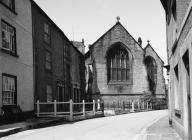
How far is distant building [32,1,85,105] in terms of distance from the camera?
2072cm

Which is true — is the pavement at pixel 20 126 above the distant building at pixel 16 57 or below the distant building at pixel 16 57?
below

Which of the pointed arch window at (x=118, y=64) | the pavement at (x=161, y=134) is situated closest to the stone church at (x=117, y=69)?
the pointed arch window at (x=118, y=64)

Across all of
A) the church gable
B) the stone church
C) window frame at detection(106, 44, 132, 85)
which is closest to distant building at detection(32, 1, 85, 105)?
the stone church

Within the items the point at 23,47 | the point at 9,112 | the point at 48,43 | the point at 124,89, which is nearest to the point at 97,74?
the point at 124,89

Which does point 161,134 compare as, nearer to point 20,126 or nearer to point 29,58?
point 20,126

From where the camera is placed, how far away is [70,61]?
3092cm

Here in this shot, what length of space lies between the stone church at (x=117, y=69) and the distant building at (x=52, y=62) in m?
6.03

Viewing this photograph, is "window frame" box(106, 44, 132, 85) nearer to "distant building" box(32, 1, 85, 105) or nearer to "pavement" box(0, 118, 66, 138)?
"distant building" box(32, 1, 85, 105)

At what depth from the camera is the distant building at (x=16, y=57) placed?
1555 centimetres

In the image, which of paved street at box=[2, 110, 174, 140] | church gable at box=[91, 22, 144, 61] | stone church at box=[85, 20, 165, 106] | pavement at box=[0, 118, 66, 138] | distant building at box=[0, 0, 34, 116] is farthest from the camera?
church gable at box=[91, 22, 144, 61]

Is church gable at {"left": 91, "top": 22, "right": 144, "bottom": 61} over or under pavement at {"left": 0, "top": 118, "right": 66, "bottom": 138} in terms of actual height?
over

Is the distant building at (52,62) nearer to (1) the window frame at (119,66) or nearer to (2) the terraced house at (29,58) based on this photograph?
(2) the terraced house at (29,58)

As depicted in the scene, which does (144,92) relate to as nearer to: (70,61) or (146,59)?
(146,59)

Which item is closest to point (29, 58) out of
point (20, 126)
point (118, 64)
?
point (20, 126)
